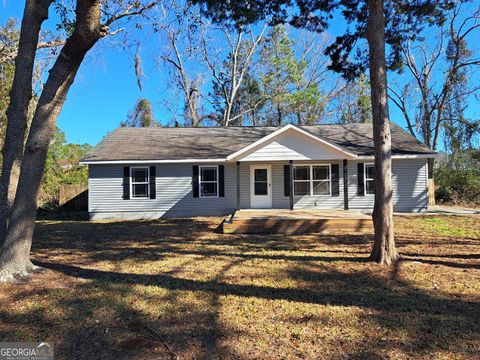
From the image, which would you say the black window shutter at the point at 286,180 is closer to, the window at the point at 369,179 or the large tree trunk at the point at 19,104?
the window at the point at 369,179

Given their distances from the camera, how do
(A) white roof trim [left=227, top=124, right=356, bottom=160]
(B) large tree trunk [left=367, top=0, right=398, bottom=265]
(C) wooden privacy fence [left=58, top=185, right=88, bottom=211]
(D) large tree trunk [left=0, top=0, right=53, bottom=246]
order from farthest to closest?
(C) wooden privacy fence [left=58, top=185, right=88, bottom=211]
(A) white roof trim [left=227, top=124, right=356, bottom=160]
(B) large tree trunk [left=367, top=0, right=398, bottom=265]
(D) large tree trunk [left=0, top=0, right=53, bottom=246]

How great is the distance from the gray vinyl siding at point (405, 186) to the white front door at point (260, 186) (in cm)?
352

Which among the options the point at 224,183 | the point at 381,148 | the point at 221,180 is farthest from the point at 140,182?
the point at 381,148

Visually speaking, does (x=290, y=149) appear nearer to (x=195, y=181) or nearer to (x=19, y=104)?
(x=195, y=181)

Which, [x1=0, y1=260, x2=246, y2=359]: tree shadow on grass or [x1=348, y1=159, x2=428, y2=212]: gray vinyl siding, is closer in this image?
[x1=0, y1=260, x2=246, y2=359]: tree shadow on grass

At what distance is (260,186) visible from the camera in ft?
46.7

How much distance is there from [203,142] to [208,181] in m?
2.66

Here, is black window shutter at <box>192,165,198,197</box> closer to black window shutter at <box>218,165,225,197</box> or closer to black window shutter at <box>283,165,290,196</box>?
black window shutter at <box>218,165,225,197</box>

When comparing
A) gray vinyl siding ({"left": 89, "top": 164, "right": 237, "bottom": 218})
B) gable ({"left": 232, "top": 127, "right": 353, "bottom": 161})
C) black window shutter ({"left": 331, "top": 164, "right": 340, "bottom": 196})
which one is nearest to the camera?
gable ({"left": 232, "top": 127, "right": 353, "bottom": 161})

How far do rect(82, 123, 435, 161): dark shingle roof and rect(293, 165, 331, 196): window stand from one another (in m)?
1.42

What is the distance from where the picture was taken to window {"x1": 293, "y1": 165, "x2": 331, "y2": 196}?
13977 mm

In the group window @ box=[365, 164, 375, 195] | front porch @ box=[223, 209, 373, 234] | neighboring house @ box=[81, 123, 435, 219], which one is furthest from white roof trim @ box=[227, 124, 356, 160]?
front porch @ box=[223, 209, 373, 234]

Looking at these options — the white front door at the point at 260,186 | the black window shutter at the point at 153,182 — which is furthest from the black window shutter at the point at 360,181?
the black window shutter at the point at 153,182

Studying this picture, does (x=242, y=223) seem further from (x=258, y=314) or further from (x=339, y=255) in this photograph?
(x=258, y=314)
